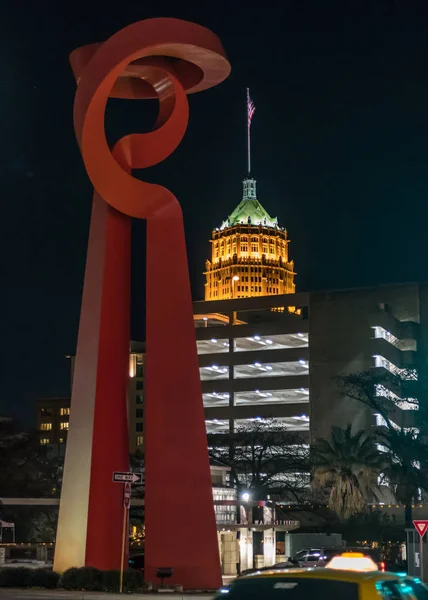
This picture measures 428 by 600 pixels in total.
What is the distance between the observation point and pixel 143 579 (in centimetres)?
2734

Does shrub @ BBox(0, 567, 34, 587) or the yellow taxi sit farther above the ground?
shrub @ BBox(0, 567, 34, 587)

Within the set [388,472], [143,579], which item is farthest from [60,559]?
[388,472]

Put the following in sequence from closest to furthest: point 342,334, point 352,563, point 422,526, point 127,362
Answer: point 352,563 < point 422,526 < point 127,362 < point 342,334

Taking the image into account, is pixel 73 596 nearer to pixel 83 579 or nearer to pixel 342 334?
pixel 83 579

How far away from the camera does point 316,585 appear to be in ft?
25.4

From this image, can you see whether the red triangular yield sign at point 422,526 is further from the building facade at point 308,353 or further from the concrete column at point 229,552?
the building facade at point 308,353

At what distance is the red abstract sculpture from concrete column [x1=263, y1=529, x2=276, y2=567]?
2622 cm

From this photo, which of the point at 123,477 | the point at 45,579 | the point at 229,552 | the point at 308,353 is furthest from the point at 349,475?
the point at 308,353

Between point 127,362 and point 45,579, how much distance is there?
6.30 meters

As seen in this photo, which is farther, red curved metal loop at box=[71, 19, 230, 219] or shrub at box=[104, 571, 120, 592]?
red curved metal loop at box=[71, 19, 230, 219]

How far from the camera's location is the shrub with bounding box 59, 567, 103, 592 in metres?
26.3

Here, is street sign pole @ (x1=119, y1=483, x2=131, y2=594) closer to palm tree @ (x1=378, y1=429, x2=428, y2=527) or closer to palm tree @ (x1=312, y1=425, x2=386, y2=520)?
palm tree @ (x1=378, y1=429, x2=428, y2=527)

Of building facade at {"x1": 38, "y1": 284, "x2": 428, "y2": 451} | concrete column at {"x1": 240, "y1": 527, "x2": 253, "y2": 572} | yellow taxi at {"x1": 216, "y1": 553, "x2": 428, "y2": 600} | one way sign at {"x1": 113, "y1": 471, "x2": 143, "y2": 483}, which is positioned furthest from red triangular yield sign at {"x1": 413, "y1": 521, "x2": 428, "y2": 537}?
building facade at {"x1": 38, "y1": 284, "x2": 428, "y2": 451}

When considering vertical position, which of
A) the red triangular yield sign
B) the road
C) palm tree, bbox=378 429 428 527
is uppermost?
palm tree, bbox=378 429 428 527
